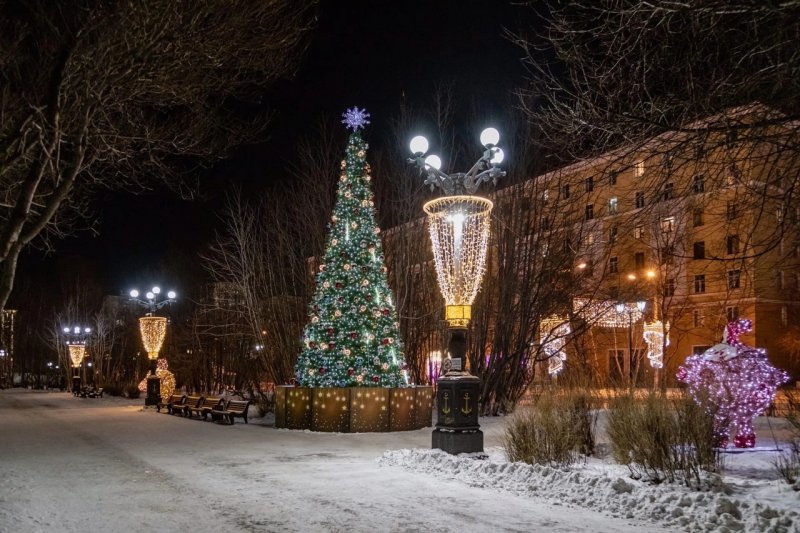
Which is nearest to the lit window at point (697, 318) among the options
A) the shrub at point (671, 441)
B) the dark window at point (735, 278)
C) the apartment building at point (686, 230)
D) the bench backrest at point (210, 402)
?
the apartment building at point (686, 230)

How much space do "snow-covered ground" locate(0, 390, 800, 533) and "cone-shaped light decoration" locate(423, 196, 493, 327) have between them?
9.90 ft

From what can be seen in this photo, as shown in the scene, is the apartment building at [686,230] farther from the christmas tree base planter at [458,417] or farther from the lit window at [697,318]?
the christmas tree base planter at [458,417]

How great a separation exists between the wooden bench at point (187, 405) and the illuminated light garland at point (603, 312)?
14.5 m

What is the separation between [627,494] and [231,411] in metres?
16.4

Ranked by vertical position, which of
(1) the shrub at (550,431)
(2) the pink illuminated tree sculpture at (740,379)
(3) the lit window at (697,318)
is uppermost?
(3) the lit window at (697,318)

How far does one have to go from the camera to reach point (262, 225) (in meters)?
32.2

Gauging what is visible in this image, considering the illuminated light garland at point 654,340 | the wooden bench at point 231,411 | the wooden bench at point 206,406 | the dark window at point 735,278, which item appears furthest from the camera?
the illuminated light garland at point 654,340

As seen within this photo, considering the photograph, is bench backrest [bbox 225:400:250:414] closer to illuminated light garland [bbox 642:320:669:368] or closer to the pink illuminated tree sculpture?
the pink illuminated tree sculpture

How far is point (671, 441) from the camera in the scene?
9.49 metres

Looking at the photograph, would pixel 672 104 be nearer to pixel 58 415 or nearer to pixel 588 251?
pixel 588 251

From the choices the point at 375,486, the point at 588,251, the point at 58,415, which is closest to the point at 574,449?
the point at 375,486

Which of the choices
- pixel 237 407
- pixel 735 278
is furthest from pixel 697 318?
pixel 735 278

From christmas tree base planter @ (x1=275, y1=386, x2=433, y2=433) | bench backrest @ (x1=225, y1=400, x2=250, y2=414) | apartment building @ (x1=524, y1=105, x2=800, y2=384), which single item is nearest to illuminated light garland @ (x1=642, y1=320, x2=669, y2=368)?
apartment building @ (x1=524, y1=105, x2=800, y2=384)

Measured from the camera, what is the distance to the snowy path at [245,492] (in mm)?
8008
